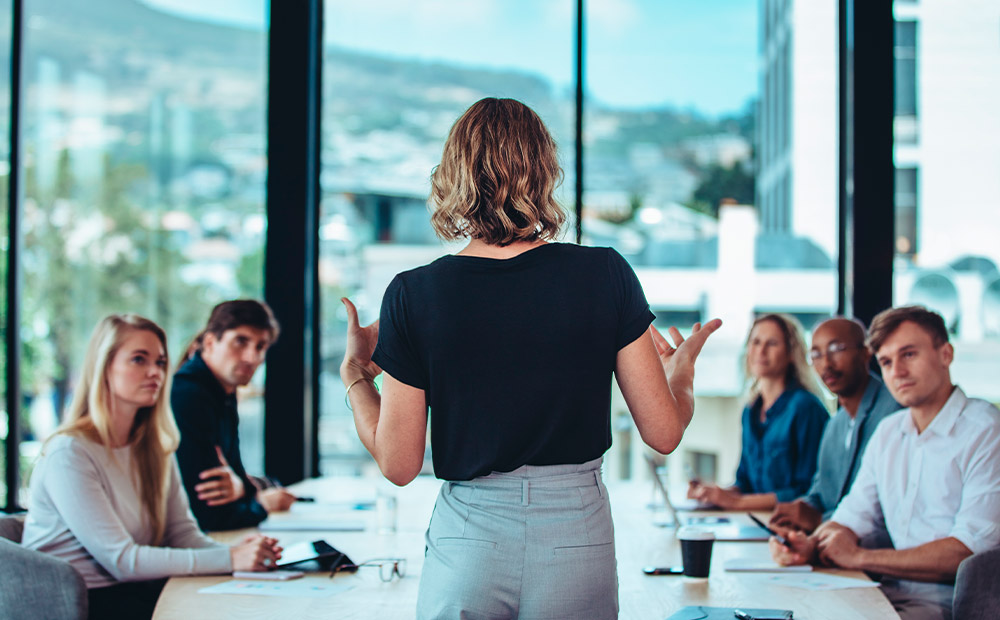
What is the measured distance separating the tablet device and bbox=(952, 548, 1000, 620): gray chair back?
1.45 metres

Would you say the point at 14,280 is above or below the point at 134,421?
above

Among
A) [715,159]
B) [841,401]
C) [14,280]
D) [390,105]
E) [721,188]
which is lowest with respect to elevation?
[841,401]

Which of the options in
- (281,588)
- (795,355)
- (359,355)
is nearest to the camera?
(359,355)

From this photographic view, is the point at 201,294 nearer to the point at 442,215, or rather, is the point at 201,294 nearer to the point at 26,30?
the point at 26,30

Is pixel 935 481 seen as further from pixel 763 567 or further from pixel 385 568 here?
pixel 385 568

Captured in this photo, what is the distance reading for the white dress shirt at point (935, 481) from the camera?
8.07 feet

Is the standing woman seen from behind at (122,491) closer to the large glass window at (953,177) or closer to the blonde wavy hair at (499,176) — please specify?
the blonde wavy hair at (499,176)

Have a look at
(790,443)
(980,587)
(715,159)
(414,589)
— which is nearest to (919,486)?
(980,587)

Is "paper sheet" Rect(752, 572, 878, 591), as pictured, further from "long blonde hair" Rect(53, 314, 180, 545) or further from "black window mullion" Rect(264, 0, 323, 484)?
"black window mullion" Rect(264, 0, 323, 484)

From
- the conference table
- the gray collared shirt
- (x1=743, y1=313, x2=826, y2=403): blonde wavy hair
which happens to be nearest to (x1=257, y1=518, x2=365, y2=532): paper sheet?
the conference table

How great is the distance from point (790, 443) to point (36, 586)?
2612 mm

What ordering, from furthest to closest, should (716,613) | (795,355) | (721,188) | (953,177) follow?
(721,188) → (953,177) → (795,355) → (716,613)

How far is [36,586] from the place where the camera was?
219cm

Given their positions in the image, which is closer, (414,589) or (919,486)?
(414,589)
